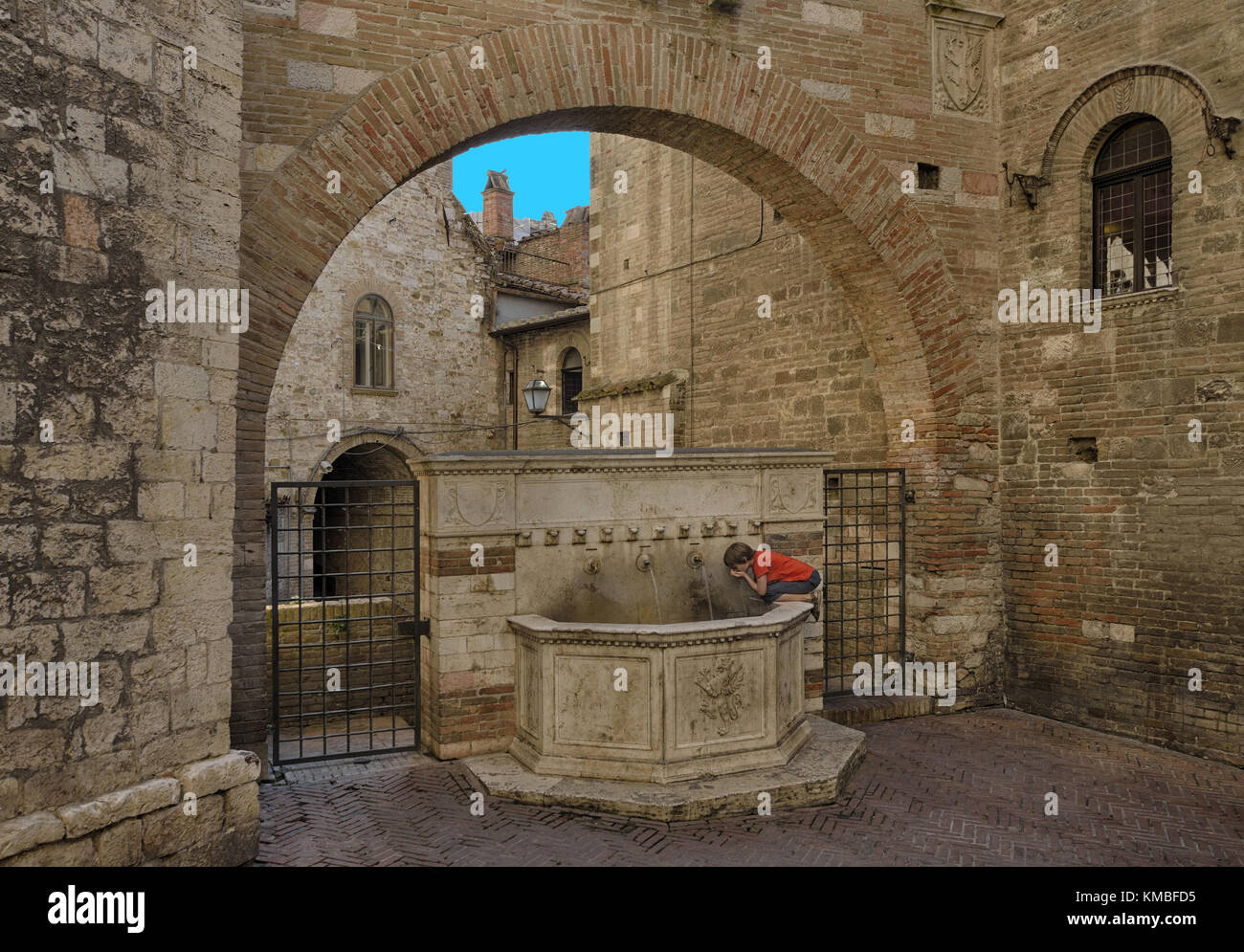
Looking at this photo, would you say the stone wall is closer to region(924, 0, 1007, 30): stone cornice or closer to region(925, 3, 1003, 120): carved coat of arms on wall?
region(925, 3, 1003, 120): carved coat of arms on wall

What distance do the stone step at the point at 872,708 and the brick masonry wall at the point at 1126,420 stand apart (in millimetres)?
1041

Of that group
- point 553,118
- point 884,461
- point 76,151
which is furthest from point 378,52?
point 884,461

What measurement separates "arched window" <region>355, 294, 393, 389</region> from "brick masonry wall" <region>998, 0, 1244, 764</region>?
43.4 ft

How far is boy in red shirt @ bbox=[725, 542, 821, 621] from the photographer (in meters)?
6.75

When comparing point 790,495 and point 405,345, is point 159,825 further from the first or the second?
point 405,345

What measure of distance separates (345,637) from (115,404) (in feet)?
18.5

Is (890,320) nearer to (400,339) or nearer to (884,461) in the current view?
(884,461)

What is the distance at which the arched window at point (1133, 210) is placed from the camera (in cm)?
745

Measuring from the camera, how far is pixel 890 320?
8.45 metres

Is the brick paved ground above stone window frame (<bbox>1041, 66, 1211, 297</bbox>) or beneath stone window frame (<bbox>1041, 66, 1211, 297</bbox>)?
beneath

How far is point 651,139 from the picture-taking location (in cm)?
790

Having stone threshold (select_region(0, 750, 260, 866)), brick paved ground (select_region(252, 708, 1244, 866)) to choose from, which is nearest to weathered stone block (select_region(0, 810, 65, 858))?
stone threshold (select_region(0, 750, 260, 866))

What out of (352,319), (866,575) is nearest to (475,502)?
(866,575)

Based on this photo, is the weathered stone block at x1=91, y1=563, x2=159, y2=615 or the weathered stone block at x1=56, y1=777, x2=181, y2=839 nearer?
the weathered stone block at x1=56, y1=777, x2=181, y2=839
